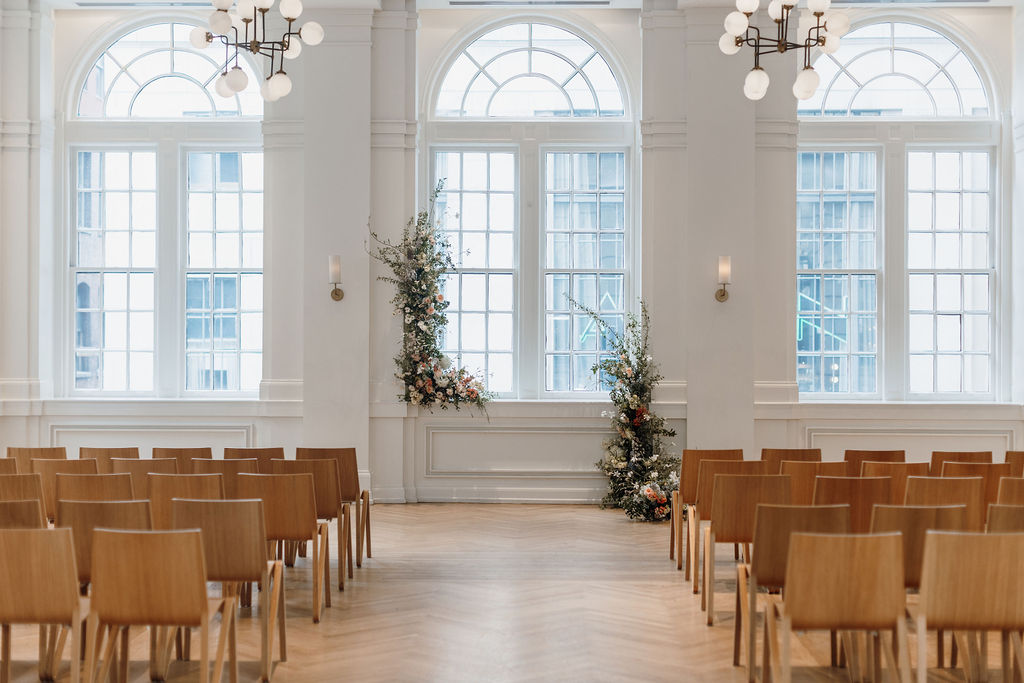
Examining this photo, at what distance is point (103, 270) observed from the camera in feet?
31.5

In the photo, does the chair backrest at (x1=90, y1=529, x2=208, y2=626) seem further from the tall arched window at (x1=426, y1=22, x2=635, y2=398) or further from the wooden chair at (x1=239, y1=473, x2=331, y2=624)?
the tall arched window at (x1=426, y1=22, x2=635, y2=398)

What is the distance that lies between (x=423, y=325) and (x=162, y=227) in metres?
3.16

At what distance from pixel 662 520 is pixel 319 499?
3526 millimetres

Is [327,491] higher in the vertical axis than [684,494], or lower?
higher

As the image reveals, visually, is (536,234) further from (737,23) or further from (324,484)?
(324,484)

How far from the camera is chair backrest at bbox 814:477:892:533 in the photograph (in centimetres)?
484

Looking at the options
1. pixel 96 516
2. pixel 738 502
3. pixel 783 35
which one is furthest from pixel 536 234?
pixel 96 516

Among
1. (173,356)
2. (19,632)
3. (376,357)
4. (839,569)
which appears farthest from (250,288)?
(839,569)

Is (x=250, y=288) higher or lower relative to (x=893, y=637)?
higher

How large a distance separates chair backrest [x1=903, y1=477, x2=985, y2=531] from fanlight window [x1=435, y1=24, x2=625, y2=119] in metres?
5.91

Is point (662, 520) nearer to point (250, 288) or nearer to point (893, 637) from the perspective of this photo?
point (893, 637)

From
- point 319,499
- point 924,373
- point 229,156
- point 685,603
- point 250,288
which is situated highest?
point 229,156

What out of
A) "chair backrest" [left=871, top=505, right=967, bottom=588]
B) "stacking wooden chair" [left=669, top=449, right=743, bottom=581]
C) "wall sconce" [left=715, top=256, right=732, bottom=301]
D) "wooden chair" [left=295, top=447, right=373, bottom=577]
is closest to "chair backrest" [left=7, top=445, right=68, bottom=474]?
"wooden chair" [left=295, top=447, right=373, bottom=577]

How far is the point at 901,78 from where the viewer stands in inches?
377
